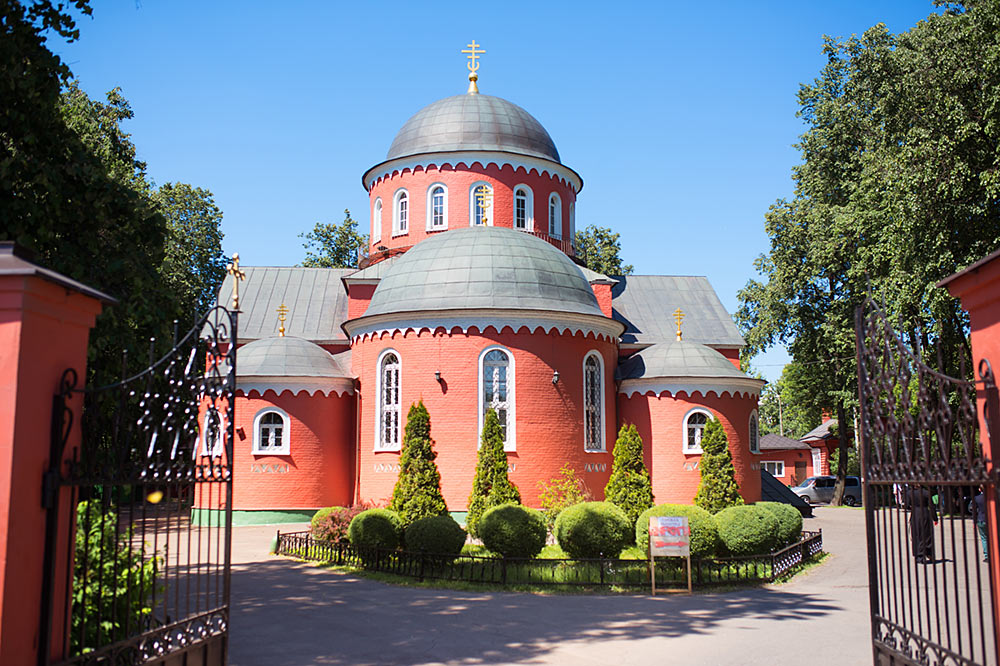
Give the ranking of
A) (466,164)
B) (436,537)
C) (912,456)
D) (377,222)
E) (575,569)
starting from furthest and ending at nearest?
(377,222) < (466,164) < (436,537) < (575,569) < (912,456)

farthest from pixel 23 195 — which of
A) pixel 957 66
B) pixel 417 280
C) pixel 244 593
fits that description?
pixel 957 66

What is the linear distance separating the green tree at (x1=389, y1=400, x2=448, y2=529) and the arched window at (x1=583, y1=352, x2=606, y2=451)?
6142mm

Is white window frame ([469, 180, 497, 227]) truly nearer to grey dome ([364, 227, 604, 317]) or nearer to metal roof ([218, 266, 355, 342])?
grey dome ([364, 227, 604, 317])

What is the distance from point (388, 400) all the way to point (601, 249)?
29035mm

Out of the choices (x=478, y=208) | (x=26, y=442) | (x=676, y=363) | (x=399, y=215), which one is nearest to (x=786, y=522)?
(x=676, y=363)

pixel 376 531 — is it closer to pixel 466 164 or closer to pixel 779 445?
pixel 466 164

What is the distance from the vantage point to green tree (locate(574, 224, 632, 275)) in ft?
158

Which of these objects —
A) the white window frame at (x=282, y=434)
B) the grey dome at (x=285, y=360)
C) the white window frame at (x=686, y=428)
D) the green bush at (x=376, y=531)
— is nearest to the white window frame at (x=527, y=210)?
the grey dome at (x=285, y=360)

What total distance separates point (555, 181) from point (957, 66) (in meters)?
12.7

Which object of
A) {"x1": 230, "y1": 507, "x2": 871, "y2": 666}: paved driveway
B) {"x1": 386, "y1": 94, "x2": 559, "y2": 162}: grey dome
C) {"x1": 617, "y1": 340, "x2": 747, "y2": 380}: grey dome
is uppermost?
{"x1": 386, "y1": 94, "x2": 559, "y2": 162}: grey dome

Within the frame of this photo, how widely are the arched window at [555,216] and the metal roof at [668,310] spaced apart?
3292mm

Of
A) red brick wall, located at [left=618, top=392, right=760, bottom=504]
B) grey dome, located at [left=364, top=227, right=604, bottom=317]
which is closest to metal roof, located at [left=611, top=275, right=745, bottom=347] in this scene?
red brick wall, located at [left=618, top=392, right=760, bottom=504]

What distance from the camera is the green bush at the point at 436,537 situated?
14.9 m

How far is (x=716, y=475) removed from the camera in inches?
727
